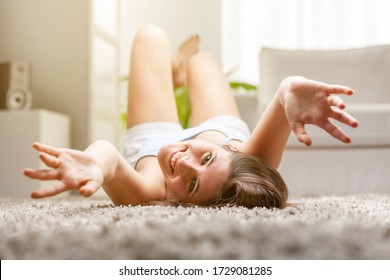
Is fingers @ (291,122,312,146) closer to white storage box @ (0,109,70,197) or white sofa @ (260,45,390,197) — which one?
white sofa @ (260,45,390,197)

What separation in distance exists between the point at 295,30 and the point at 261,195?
3.22 meters

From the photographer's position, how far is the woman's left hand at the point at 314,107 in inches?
33.6

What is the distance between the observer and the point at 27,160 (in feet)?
7.68

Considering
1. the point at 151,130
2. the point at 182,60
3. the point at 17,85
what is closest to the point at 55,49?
the point at 17,85

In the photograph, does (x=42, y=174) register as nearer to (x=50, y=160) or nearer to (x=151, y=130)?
(x=50, y=160)

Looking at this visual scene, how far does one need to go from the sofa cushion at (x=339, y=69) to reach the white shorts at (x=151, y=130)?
3.02 ft

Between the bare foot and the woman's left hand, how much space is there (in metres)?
1.11

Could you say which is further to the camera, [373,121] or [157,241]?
[373,121]

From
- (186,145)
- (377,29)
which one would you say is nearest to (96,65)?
(186,145)

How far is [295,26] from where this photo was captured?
4008 mm

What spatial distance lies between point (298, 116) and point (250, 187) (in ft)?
0.60

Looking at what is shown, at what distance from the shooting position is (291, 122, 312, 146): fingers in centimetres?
86
